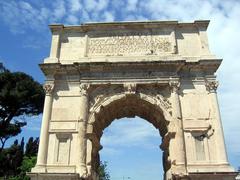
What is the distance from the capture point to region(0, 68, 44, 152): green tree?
23031 mm

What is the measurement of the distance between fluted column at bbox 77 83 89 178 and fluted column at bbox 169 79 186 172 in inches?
130

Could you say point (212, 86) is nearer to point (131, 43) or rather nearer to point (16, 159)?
point (131, 43)

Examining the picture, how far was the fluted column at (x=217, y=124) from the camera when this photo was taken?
11.0m

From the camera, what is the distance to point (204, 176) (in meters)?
10.6

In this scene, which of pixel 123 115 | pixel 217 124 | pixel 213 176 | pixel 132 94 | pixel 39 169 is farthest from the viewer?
pixel 123 115

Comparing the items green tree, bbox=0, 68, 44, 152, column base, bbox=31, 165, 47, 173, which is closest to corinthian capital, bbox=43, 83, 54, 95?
column base, bbox=31, 165, 47, 173

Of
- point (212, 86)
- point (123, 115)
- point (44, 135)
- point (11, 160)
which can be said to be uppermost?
point (212, 86)

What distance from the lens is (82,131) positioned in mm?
11656

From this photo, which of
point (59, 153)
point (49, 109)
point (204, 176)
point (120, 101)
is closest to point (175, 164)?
point (204, 176)

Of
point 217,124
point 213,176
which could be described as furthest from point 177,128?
point 213,176

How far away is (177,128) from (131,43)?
4254 millimetres

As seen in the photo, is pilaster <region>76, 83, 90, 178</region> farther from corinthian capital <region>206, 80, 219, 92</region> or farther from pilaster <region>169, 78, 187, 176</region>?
corinthian capital <region>206, 80, 219, 92</region>

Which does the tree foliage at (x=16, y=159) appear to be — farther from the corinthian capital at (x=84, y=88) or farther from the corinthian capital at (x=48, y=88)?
the corinthian capital at (x=84, y=88)

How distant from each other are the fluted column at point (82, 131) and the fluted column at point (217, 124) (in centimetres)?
484
